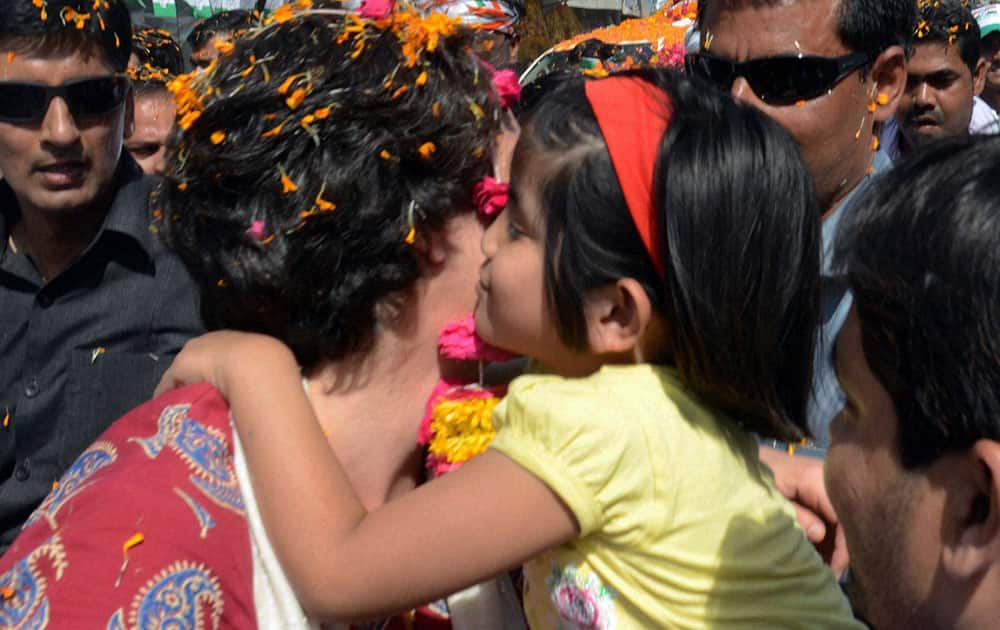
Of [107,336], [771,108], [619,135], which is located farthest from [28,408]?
[771,108]

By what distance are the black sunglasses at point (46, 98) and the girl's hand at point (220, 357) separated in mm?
1673

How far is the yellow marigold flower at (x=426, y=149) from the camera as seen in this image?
2025 mm

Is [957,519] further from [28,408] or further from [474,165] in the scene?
[28,408]

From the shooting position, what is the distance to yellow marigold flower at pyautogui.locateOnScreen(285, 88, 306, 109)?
1932 millimetres

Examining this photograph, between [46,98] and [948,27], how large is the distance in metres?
5.17

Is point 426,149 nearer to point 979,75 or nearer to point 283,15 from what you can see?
point 283,15

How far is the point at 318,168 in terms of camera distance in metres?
1.96

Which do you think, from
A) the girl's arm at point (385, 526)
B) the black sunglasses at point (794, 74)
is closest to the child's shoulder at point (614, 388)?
the girl's arm at point (385, 526)

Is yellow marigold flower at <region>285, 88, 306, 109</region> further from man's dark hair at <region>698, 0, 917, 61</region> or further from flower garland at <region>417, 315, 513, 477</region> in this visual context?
man's dark hair at <region>698, 0, 917, 61</region>

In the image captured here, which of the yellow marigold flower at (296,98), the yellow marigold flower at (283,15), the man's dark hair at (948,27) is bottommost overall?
the man's dark hair at (948,27)

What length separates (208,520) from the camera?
1.81 meters

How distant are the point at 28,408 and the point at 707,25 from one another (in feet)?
7.55

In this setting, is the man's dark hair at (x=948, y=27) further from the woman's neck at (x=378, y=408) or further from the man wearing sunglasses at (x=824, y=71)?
the woman's neck at (x=378, y=408)

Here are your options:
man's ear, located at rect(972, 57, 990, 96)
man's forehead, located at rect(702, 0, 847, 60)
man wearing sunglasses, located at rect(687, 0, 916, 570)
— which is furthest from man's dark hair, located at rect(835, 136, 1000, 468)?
man's ear, located at rect(972, 57, 990, 96)
